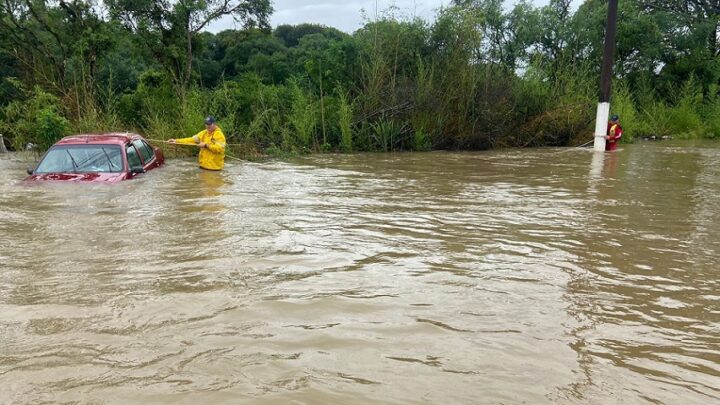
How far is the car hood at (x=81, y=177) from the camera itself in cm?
919

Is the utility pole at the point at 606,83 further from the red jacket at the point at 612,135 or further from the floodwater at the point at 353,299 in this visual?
the floodwater at the point at 353,299

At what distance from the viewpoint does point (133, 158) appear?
1026 centimetres

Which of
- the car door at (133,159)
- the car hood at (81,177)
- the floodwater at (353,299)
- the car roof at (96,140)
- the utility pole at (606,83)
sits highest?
the utility pole at (606,83)

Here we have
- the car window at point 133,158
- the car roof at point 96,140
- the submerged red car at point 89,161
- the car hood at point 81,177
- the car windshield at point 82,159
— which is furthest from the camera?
the car window at point 133,158

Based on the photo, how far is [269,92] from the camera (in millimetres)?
19188

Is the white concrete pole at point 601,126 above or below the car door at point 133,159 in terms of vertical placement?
above

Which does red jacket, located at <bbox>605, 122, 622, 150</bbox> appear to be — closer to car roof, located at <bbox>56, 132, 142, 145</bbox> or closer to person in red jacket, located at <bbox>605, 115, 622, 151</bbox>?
person in red jacket, located at <bbox>605, 115, 622, 151</bbox>

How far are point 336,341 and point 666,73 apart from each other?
35019 millimetres

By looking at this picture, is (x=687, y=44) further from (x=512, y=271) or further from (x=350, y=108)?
(x=512, y=271)

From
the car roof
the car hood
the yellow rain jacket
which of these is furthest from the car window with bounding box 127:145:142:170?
the yellow rain jacket

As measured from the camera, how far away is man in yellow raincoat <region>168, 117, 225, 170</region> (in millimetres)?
11680

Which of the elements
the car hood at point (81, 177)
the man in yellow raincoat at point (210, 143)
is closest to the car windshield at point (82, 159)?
the car hood at point (81, 177)

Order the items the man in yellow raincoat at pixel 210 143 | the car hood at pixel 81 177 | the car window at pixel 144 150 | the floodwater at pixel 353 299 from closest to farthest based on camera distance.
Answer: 1. the floodwater at pixel 353 299
2. the car hood at pixel 81 177
3. the car window at pixel 144 150
4. the man in yellow raincoat at pixel 210 143

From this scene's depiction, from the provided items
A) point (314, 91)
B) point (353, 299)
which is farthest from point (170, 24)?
point (353, 299)
